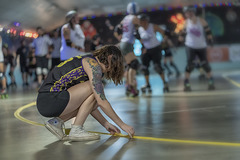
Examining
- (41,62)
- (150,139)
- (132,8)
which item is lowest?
(150,139)

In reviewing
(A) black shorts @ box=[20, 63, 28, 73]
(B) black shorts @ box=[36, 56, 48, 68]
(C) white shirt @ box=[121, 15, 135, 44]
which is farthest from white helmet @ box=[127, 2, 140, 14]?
(A) black shorts @ box=[20, 63, 28, 73]

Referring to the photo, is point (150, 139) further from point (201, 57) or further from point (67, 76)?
point (201, 57)

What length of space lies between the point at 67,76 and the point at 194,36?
5.31m

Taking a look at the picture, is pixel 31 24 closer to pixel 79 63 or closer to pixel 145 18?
pixel 145 18

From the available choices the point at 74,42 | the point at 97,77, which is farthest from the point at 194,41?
the point at 97,77

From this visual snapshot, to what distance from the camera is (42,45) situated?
1114 centimetres

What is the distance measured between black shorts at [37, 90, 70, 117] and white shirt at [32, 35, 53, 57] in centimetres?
767

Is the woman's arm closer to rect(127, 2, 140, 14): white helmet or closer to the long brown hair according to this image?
the long brown hair

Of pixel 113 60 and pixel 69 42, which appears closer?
pixel 113 60

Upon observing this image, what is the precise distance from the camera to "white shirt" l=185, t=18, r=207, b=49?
832 centimetres

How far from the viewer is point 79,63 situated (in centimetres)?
334

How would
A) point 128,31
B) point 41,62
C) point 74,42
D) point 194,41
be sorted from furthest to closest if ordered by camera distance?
point 41,62 → point 194,41 → point 128,31 → point 74,42

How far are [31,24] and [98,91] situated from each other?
16142mm

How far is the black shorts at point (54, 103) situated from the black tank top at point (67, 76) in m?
0.05
